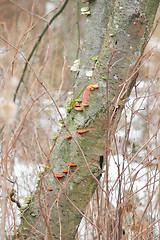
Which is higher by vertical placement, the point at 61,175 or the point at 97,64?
the point at 97,64

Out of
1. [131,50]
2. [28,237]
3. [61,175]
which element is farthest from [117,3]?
[28,237]

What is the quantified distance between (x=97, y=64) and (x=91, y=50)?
21 cm

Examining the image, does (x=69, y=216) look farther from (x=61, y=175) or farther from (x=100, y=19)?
(x=100, y=19)

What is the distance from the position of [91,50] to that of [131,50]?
330 mm

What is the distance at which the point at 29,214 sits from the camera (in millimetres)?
1588

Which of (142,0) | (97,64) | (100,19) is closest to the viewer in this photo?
(142,0)

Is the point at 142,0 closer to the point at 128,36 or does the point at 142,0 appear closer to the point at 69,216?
the point at 128,36

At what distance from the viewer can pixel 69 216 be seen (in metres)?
1.48

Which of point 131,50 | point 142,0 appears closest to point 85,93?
point 131,50

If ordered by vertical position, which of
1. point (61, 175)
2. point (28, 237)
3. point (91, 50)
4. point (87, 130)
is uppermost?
point (91, 50)

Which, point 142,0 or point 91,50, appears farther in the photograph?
point 91,50

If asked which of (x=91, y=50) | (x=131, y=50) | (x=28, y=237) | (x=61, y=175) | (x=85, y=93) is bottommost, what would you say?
(x=28, y=237)

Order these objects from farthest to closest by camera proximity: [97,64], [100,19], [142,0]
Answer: [100,19] < [97,64] < [142,0]

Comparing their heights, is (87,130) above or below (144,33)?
below
